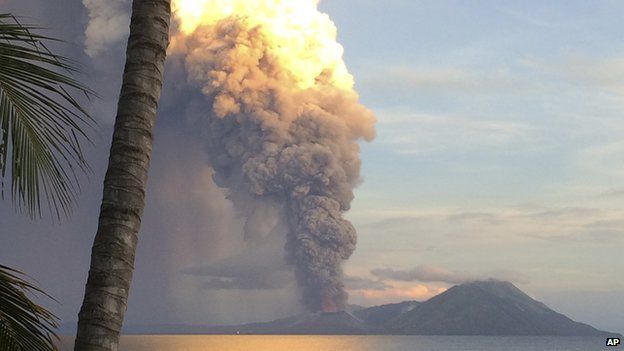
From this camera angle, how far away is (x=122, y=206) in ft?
18.1

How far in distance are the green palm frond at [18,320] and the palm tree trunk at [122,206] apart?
250mm

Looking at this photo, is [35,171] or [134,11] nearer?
[35,171]

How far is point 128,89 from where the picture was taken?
19.0 feet

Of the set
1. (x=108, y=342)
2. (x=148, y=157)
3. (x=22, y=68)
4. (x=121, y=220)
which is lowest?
(x=108, y=342)

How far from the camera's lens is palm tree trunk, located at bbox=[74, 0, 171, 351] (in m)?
5.35

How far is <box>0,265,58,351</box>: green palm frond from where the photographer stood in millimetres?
5320

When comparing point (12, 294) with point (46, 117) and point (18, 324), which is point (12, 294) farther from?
point (46, 117)

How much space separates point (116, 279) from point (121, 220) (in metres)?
0.38

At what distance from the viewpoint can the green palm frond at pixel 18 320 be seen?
532 centimetres

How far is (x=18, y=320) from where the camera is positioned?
5383 mm

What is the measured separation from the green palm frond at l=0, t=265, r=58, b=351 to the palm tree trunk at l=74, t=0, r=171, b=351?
25cm

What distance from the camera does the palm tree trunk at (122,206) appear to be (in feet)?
17.5

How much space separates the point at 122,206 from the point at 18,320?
97cm

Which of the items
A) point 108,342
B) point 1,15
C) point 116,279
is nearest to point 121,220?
point 116,279
